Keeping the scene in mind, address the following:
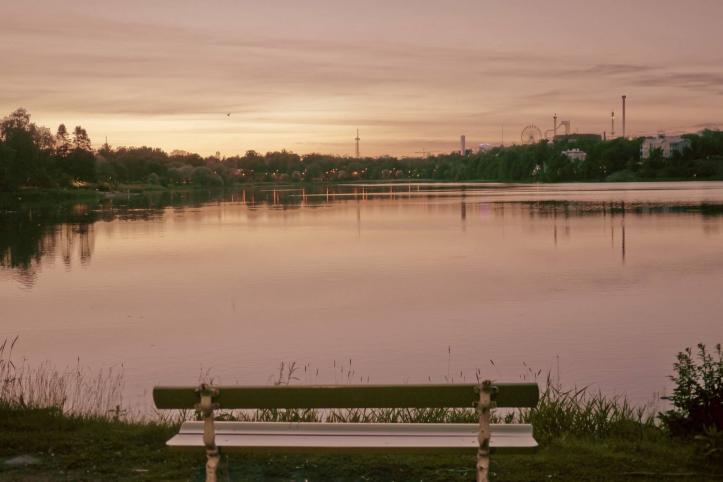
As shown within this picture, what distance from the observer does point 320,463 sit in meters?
7.23

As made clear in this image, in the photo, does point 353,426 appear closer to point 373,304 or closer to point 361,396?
point 361,396

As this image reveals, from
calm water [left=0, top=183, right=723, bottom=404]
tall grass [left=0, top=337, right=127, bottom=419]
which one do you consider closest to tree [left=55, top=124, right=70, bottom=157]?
calm water [left=0, top=183, right=723, bottom=404]

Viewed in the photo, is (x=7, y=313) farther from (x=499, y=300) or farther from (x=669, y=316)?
(x=669, y=316)

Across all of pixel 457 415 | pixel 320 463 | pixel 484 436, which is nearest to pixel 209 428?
pixel 320 463

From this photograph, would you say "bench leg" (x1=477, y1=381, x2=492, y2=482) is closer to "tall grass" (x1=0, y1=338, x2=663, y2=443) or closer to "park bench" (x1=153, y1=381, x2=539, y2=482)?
"park bench" (x1=153, y1=381, x2=539, y2=482)

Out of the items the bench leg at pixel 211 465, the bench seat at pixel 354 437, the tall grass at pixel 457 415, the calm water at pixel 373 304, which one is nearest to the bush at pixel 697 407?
the tall grass at pixel 457 415

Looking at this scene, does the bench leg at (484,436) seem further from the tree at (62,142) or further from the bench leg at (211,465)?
the tree at (62,142)

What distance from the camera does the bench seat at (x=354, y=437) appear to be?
Result: 5812 millimetres

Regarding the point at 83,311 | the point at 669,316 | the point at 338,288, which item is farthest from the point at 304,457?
the point at 338,288

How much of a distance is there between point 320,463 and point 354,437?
4.46 feet

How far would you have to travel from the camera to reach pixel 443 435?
6059 mm

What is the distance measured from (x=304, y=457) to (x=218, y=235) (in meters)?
41.5

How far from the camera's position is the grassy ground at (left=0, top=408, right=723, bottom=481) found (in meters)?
6.88

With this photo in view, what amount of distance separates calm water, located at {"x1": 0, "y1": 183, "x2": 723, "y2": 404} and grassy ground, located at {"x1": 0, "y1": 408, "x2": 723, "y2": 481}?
4.52 metres
